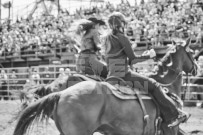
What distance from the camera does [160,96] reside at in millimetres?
6566

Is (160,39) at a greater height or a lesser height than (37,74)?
greater

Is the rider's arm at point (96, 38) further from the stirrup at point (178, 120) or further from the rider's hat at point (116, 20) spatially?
the stirrup at point (178, 120)


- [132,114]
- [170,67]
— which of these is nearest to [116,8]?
[170,67]

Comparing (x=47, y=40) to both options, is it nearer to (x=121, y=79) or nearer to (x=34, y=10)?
(x=34, y=10)

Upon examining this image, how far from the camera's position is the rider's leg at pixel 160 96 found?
6.50 m

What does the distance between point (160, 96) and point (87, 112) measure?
1.58 m

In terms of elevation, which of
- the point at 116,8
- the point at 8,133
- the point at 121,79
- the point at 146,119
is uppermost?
the point at 116,8

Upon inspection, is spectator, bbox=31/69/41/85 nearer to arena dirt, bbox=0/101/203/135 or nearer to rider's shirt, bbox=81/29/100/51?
arena dirt, bbox=0/101/203/135

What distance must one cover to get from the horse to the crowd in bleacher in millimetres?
5507

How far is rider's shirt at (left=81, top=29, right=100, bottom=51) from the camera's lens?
7.78 m

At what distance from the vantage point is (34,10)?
2858 cm

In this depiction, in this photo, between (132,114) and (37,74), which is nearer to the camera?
(132,114)

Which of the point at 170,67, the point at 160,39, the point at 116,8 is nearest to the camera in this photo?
the point at 170,67

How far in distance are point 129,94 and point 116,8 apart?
48.0ft
